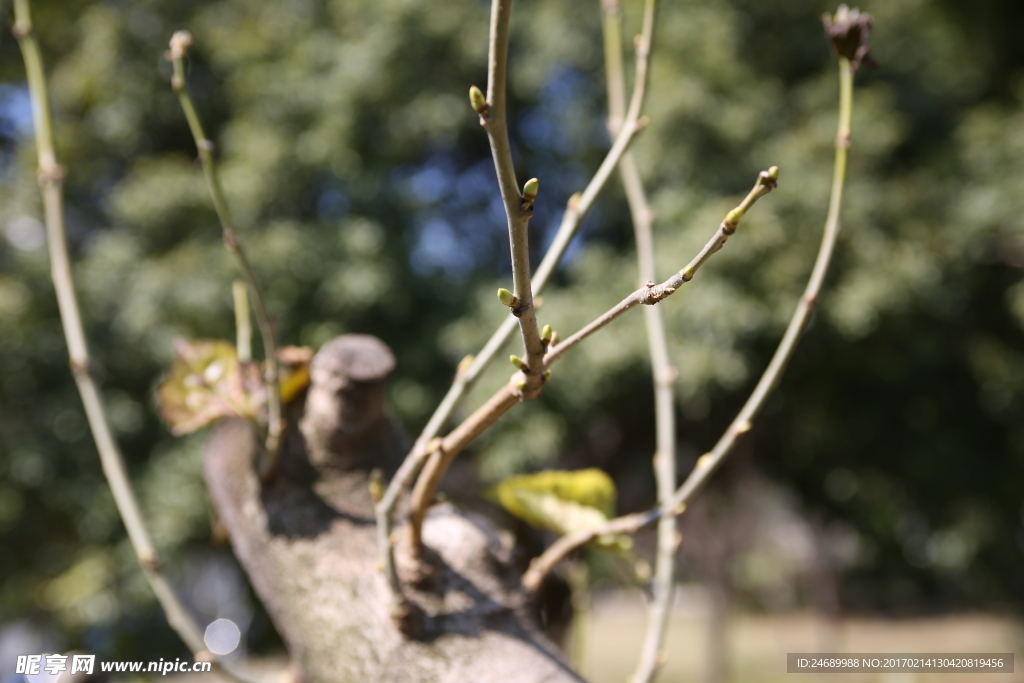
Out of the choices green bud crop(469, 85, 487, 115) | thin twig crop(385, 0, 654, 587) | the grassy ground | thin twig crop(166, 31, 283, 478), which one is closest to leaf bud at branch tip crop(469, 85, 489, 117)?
green bud crop(469, 85, 487, 115)

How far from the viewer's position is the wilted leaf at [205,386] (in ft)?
2.26

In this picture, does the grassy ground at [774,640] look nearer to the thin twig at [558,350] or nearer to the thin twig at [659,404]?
the thin twig at [659,404]

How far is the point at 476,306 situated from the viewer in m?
3.91

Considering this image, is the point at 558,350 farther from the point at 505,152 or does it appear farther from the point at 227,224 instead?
the point at 227,224

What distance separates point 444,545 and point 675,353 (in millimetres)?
2990

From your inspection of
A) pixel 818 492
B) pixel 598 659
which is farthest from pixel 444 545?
pixel 598 659

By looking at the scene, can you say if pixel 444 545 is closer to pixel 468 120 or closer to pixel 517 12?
pixel 468 120

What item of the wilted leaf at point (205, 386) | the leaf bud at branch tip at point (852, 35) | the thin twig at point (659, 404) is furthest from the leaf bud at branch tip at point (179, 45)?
the leaf bud at branch tip at point (852, 35)

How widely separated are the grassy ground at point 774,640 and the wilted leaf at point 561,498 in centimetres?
546

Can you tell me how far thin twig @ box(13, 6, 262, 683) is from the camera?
60cm

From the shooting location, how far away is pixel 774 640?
11633mm

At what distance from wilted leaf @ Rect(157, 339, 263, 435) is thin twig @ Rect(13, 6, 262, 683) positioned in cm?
7

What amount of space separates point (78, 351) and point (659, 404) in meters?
0.51

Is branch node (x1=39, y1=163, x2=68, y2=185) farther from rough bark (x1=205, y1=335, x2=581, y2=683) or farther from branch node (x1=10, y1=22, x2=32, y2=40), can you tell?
rough bark (x1=205, y1=335, x2=581, y2=683)
